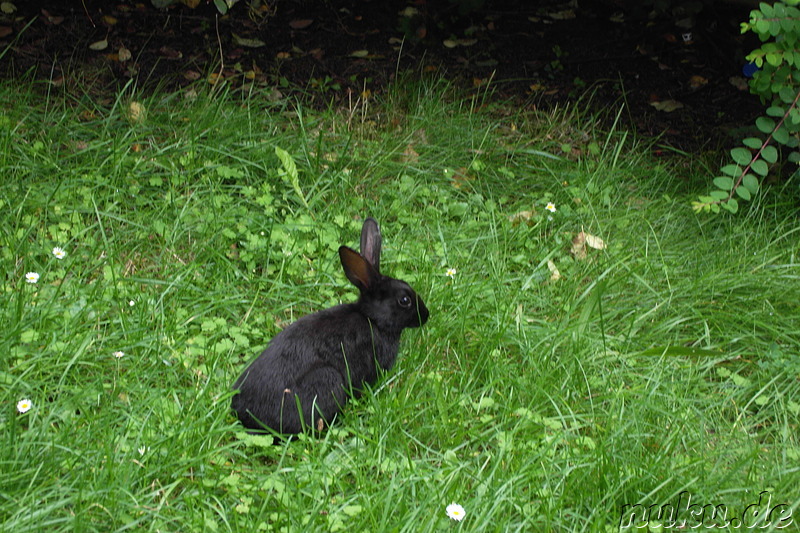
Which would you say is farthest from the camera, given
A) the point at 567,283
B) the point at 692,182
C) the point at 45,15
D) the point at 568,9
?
the point at 568,9

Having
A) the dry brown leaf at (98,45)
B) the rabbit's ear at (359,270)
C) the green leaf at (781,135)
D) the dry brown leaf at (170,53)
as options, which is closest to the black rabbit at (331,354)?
the rabbit's ear at (359,270)

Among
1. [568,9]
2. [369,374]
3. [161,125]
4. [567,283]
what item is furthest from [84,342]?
[568,9]

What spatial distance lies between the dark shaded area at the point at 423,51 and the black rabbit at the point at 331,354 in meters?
2.12

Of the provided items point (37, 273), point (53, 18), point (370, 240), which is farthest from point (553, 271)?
point (53, 18)

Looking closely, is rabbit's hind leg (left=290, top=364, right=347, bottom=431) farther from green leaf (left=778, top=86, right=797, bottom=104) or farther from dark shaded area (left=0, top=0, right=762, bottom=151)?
green leaf (left=778, top=86, right=797, bottom=104)

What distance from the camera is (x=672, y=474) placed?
253 centimetres

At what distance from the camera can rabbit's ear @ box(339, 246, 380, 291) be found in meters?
3.09

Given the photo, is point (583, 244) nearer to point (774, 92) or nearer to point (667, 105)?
point (774, 92)

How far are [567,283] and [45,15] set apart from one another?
3.81m

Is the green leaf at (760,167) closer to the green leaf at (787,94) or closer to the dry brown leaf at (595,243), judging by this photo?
the green leaf at (787,94)

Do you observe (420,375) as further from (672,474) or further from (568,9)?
(568,9)

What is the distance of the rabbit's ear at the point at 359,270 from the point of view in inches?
122

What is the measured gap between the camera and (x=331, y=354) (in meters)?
2.96

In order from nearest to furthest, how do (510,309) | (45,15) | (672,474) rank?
(672,474) → (510,309) → (45,15)
